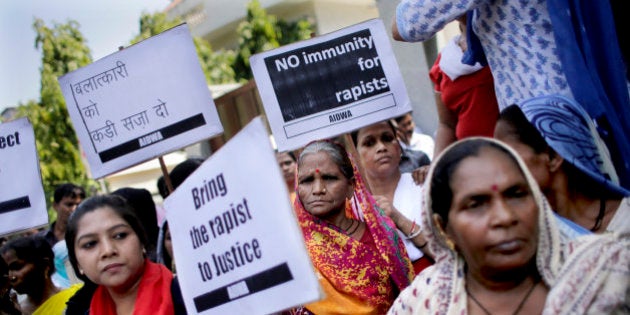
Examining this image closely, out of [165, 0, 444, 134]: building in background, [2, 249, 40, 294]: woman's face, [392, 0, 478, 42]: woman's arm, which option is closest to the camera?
[392, 0, 478, 42]: woman's arm

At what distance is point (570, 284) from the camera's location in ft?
5.97

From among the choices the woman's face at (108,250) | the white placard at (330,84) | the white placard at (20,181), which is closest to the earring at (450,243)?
the woman's face at (108,250)

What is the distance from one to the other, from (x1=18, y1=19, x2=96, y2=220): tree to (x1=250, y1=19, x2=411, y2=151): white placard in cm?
1198

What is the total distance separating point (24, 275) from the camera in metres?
4.40

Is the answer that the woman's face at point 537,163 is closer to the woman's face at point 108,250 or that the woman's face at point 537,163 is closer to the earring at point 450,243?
the earring at point 450,243

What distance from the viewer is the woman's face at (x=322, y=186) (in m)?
3.27

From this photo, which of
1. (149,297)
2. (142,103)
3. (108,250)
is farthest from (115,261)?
(142,103)

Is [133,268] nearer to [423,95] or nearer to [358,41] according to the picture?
[358,41]

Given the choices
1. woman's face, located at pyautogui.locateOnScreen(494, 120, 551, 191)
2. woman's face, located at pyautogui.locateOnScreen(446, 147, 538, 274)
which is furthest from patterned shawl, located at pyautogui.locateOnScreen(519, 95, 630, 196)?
woman's face, located at pyautogui.locateOnScreen(446, 147, 538, 274)

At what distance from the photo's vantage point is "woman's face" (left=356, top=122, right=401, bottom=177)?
3.86m

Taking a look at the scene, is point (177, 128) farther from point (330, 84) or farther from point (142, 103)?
point (330, 84)

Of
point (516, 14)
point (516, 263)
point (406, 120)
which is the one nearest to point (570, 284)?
point (516, 263)

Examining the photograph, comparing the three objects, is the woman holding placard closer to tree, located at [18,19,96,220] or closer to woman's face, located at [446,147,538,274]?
woman's face, located at [446,147,538,274]

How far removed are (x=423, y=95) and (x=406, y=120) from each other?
0.90 metres
